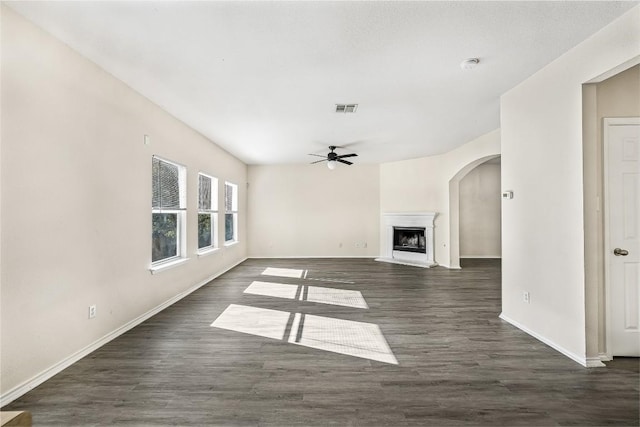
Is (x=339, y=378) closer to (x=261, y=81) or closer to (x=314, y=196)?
(x=261, y=81)

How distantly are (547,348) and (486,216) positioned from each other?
6298 mm

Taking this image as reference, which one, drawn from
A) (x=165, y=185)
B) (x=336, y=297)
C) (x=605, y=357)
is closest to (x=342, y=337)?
(x=336, y=297)

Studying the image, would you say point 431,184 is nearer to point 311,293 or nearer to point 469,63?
point 311,293

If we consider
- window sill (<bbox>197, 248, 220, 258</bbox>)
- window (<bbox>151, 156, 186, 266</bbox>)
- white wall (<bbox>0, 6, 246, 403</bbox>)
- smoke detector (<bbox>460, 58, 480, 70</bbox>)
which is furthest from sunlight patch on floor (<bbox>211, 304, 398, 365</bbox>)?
smoke detector (<bbox>460, 58, 480, 70</bbox>)

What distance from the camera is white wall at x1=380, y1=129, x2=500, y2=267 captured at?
6443 mm

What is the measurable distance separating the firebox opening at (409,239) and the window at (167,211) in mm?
5625

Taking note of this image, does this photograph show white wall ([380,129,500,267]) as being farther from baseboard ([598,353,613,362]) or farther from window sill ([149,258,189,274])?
window sill ([149,258,189,274])

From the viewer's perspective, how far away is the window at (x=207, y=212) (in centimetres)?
564

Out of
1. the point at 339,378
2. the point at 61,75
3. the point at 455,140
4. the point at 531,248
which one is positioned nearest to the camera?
the point at 339,378

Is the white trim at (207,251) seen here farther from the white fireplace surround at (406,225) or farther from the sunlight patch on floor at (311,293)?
the white fireplace surround at (406,225)

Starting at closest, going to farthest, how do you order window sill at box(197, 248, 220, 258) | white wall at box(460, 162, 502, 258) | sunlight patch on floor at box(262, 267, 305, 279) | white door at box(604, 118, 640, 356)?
1. white door at box(604, 118, 640, 356)
2. window sill at box(197, 248, 220, 258)
3. sunlight patch on floor at box(262, 267, 305, 279)
4. white wall at box(460, 162, 502, 258)

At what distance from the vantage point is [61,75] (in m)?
2.49

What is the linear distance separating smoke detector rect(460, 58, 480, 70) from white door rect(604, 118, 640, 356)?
49.7 inches

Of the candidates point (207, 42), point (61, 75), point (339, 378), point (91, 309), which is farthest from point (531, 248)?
point (61, 75)
